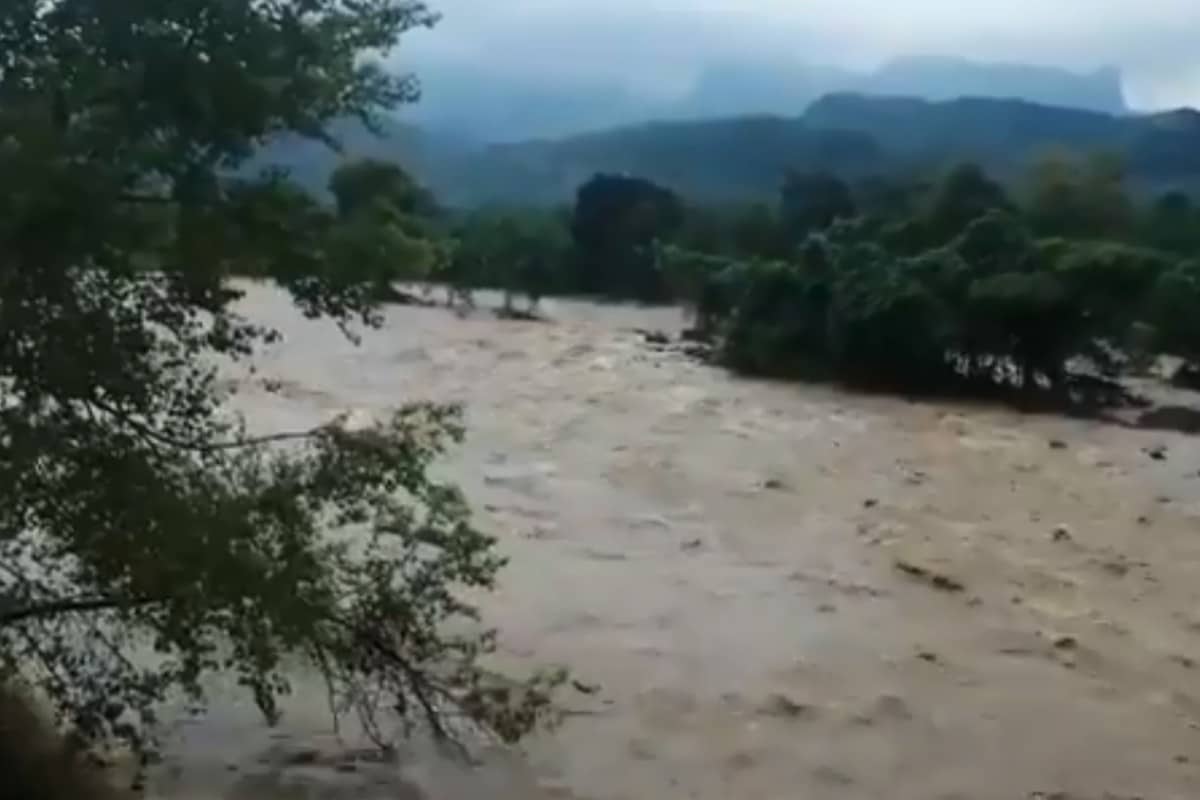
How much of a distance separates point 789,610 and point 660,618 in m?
0.48

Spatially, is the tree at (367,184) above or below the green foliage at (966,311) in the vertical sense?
above

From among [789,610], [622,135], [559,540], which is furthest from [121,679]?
[622,135]

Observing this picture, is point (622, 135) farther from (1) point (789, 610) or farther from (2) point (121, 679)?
(2) point (121, 679)

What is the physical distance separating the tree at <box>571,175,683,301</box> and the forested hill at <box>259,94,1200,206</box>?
49cm

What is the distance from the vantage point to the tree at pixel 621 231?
1873 centimetres

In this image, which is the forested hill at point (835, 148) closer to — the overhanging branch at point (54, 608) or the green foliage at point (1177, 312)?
the green foliage at point (1177, 312)

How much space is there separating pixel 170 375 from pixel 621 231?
15.5 metres

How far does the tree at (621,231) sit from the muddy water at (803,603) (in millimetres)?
7309

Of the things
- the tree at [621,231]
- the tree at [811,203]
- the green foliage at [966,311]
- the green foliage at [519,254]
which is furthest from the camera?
the tree at [621,231]

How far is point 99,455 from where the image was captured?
334cm

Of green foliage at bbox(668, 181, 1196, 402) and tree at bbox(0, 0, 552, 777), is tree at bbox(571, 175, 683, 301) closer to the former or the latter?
green foliage at bbox(668, 181, 1196, 402)

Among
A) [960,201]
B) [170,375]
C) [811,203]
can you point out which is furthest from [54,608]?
[811,203]

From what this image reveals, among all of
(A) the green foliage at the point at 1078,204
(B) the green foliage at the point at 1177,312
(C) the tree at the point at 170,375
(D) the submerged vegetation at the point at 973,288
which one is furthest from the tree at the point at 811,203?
(C) the tree at the point at 170,375

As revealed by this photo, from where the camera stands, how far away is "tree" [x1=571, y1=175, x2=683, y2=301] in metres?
18.7
